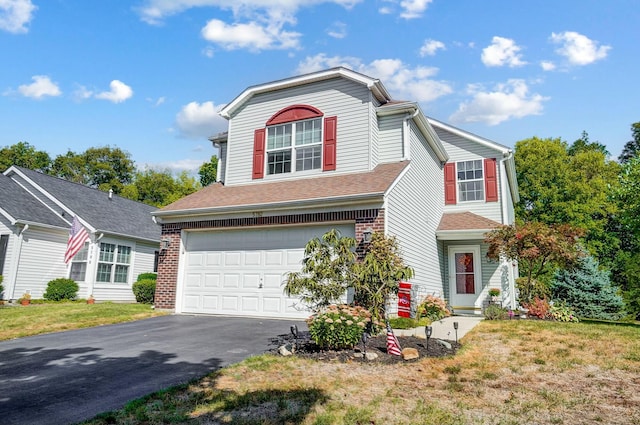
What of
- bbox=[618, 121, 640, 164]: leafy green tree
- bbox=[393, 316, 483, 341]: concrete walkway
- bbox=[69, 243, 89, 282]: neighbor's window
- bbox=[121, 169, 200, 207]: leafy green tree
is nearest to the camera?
bbox=[393, 316, 483, 341]: concrete walkway

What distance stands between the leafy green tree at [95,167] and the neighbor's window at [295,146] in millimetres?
37278

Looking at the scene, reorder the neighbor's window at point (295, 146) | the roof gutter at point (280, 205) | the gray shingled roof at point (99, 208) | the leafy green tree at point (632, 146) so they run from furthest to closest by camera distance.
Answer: the leafy green tree at point (632, 146), the gray shingled roof at point (99, 208), the neighbor's window at point (295, 146), the roof gutter at point (280, 205)

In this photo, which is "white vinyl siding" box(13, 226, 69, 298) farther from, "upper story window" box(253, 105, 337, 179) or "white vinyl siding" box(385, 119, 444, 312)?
"white vinyl siding" box(385, 119, 444, 312)

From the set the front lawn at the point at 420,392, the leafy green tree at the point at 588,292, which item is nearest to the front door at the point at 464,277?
the leafy green tree at the point at 588,292

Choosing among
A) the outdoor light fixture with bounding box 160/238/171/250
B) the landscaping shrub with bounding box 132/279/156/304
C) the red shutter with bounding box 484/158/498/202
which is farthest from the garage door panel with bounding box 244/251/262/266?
the red shutter with bounding box 484/158/498/202

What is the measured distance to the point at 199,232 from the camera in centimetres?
1229

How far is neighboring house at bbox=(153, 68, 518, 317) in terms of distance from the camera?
10680 millimetres

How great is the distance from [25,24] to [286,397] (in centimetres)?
1425

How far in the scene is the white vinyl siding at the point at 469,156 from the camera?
15187mm

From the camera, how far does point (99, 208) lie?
2025 centimetres

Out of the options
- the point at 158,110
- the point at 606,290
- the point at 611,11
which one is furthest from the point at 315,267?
the point at 606,290

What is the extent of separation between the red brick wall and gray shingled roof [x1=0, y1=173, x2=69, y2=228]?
8.08 meters

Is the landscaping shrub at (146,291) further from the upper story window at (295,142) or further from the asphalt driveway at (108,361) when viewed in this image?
the upper story window at (295,142)

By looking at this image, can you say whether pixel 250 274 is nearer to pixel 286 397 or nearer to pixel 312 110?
pixel 312 110
